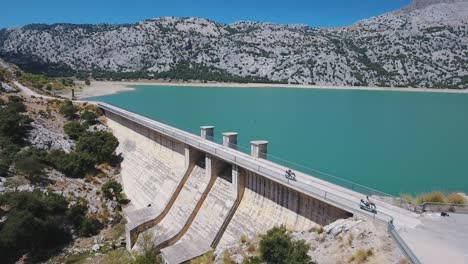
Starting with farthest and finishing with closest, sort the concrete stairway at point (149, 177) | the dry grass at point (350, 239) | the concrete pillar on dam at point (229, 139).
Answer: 1. the concrete stairway at point (149, 177)
2. the concrete pillar on dam at point (229, 139)
3. the dry grass at point (350, 239)

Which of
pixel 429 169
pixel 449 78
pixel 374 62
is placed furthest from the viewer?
pixel 374 62

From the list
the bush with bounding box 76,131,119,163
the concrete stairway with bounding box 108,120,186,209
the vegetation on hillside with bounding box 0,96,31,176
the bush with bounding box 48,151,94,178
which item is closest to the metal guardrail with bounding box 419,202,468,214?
the concrete stairway with bounding box 108,120,186,209

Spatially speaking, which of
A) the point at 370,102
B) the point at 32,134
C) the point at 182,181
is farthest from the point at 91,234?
the point at 370,102

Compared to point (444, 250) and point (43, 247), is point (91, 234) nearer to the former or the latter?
point (43, 247)

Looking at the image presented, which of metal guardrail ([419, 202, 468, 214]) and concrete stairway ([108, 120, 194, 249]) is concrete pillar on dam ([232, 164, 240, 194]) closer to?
concrete stairway ([108, 120, 194, 249])

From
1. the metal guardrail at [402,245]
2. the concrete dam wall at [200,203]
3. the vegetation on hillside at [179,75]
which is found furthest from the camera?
the vegetation on hillside at [179,75]

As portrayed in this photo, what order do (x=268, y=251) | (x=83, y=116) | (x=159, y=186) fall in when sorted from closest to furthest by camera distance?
(x=268, y=251) → (x=159, y=186) → (x=83, y=116)

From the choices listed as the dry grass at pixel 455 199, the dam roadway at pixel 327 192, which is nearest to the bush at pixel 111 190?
the dam roadway at pixel 327 192

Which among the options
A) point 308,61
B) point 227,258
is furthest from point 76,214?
point 308,61

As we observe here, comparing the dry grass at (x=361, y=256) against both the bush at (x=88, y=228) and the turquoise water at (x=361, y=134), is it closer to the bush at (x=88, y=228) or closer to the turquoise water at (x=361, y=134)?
the turquoise water at (x=361, y=134)
